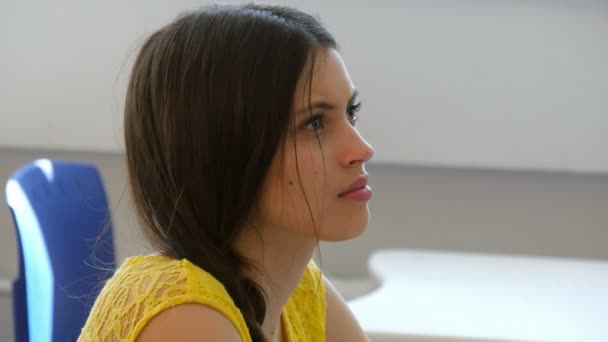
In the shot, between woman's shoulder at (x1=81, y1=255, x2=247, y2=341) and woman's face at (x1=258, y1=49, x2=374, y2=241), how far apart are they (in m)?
0.11

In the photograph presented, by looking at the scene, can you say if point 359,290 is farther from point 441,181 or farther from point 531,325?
point 531,325

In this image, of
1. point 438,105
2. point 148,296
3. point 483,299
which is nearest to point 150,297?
point 148,296

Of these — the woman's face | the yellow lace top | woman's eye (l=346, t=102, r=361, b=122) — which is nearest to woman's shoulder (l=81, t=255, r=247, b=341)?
the yellow lace top

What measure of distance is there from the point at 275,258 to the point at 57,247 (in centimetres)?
53

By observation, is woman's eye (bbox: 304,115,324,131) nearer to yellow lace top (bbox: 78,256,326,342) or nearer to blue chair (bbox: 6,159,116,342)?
yellow lace top (bbox: 78,256,326,342)

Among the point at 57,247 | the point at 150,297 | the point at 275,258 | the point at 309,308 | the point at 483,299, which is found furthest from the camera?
the point at 483,299

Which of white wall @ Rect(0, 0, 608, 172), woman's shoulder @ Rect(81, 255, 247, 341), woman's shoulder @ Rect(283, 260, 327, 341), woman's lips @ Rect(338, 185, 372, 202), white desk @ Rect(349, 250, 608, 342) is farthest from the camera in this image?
white wall @ Rect(0, 0, 608, 172)

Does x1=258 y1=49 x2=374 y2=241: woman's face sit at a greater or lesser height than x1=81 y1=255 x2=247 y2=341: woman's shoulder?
greater

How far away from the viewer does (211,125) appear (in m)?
0.94

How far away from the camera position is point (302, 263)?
106 centimetres

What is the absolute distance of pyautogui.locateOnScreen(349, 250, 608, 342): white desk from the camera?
1346mm

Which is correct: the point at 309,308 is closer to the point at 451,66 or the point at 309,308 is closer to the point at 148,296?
the point at 148,296

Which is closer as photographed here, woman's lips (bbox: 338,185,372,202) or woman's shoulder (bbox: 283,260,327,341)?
woman's lips (bbox: 338,185,372,202)

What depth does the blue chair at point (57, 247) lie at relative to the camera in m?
1.31
